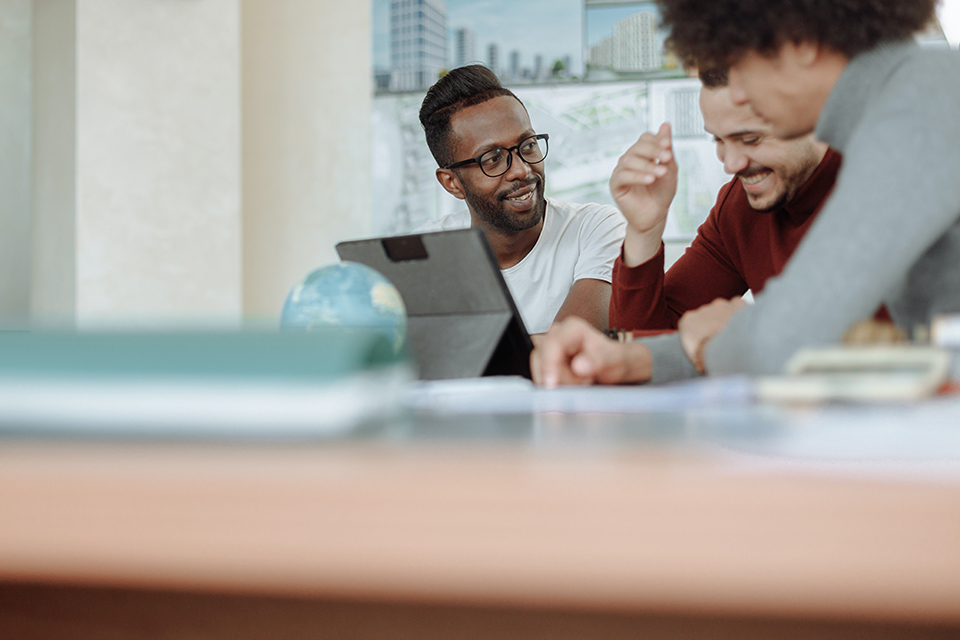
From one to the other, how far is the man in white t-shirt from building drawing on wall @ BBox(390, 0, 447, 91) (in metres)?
1.48

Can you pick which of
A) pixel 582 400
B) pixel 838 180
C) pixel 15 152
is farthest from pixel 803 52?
pixel 15 152

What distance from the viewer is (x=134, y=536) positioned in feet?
0.68

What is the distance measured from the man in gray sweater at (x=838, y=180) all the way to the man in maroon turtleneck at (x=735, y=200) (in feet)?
1.01

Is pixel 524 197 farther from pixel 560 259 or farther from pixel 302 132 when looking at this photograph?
pixel 302 132

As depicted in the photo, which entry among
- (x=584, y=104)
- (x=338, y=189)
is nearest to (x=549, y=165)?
(x=584, y=104)

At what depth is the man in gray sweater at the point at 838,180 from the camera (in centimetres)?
65

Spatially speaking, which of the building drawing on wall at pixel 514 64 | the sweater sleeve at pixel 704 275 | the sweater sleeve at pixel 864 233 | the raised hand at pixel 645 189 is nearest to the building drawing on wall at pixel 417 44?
the building drawing on wall at pixel 514 64

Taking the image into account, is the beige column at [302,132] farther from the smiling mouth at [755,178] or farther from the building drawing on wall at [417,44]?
the smiling mouth at [755,178]

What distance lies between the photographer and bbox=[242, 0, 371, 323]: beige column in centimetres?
382

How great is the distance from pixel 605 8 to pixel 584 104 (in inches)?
19.3

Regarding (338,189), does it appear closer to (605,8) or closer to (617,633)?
(605,8)

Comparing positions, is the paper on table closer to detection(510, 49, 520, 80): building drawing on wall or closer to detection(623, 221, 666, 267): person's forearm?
detection(623, 221, 666, 267): person's forearm

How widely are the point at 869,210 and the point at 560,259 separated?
1.57 metres

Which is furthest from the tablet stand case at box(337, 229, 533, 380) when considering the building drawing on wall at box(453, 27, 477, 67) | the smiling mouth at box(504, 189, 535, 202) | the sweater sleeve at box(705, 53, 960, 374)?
the building drawing on wall at box(453, 27, 477, 67)
